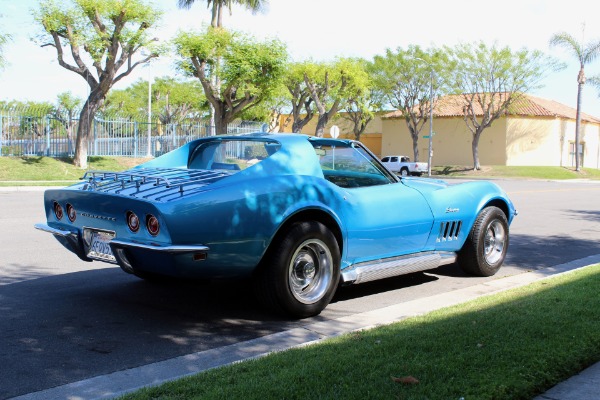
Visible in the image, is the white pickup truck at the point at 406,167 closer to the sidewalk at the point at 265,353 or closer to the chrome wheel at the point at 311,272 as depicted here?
the sidewalk at the point at 265,353

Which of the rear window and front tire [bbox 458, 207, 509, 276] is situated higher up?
the rear window

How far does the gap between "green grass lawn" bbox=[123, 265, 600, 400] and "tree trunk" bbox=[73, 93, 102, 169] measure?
1035 inches

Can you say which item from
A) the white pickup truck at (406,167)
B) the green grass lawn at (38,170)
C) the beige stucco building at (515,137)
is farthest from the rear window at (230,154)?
the beige stucco building at (515,137)

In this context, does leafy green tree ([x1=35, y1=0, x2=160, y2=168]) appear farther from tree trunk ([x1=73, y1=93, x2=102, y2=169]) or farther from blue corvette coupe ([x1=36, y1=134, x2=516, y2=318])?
blue corvette coupe ([x1=36, y1=134, x2=516, y2=318])

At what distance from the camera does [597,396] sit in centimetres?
353

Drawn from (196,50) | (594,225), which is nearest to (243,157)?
(594,225)

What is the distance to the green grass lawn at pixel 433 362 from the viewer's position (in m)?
3.37

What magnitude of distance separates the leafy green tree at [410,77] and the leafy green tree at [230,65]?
20.1 meters

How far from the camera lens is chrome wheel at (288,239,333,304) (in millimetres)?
5238

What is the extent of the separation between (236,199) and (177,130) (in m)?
31.4

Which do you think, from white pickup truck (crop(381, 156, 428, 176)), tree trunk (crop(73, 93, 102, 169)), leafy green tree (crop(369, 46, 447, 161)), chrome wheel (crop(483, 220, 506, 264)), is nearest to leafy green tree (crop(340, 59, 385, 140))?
leafy green tree (crop(369, 46, 447, 161))

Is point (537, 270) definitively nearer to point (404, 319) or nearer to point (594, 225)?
point (404, 319)

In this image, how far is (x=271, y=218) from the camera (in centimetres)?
495

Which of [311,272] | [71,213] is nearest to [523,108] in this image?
[311,272]
